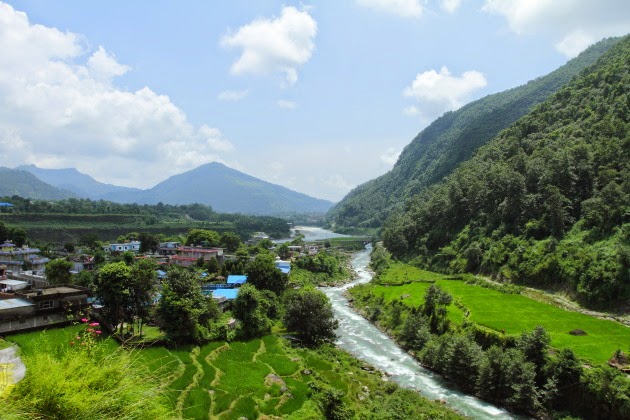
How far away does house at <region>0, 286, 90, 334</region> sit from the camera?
3362cm

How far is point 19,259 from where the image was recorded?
244ft

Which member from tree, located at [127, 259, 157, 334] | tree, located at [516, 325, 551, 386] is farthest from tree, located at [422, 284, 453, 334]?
tree, located at [127, 259, 157, 334]

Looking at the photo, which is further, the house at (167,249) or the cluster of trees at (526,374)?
the house at (167,249)

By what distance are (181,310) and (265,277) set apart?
906 inches

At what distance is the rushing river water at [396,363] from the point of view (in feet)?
103

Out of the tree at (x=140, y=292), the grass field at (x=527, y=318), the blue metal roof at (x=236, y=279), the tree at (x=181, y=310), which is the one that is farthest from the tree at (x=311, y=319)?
the blue metal roof at (x=236, y=279)

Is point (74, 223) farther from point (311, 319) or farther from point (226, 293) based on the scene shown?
point (311, 319)

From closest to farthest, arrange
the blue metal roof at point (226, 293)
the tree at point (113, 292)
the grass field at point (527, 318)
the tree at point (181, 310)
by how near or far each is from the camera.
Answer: the grass field at point (527, 318) < the tree at point (113, 292) < the tree at point (181, 310) < the blue metal roof at point (226, 293)

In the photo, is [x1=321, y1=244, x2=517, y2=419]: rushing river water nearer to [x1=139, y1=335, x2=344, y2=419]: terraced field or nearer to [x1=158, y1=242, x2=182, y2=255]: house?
[x1=139, y1=335, x2=344, y2=419]: terraced field

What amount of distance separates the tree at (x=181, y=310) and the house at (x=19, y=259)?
4391 centimetres

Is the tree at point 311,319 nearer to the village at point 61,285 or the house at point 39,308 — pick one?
the village at point 61,285

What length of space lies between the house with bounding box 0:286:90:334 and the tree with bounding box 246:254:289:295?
24.1m

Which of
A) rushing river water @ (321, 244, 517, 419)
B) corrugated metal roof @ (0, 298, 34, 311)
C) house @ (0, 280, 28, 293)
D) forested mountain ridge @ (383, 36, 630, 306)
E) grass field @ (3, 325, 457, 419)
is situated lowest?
rushing river water @ (321, 244, 517, 419)

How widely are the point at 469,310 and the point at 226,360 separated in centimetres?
2755
